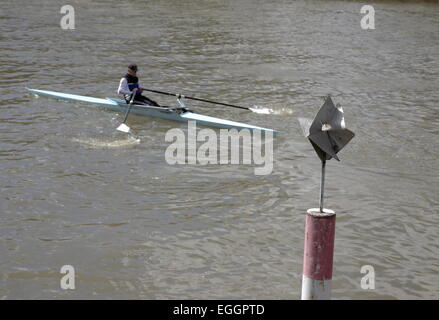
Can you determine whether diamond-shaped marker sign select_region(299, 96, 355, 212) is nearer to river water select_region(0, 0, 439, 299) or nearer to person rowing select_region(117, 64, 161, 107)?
river water select_region(0, 0, 439, 299)

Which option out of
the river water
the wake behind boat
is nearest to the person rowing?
the wake behind boat

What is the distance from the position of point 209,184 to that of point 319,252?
5508 mm

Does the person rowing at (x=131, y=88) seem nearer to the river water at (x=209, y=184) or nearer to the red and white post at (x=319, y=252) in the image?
the river water at (x=209, y=184)

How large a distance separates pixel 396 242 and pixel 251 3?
108ft

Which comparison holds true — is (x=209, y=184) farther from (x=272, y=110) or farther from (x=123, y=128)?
(x=272, y=110)

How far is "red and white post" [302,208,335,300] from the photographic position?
5.43 metres

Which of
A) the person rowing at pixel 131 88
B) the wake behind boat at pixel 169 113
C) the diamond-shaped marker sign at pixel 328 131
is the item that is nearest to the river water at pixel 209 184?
the wake behind boat at pixel 169 113

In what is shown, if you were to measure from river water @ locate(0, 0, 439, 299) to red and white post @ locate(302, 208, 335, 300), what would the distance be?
1.92m

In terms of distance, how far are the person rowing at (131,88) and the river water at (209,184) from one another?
0.47 m

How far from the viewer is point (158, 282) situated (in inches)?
301

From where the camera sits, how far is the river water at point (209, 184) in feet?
25.9

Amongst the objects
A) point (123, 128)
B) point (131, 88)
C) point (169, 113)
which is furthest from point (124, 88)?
point (123, 128)
